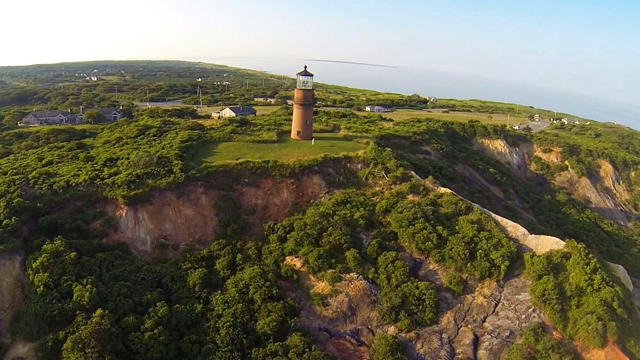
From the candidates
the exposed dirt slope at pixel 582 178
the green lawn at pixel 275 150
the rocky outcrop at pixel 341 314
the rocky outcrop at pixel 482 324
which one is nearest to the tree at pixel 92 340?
the rocky outcrop at pixel 341 314

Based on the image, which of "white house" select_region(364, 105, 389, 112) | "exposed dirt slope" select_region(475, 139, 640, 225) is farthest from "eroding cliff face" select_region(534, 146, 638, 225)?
"white house" select_region(364, 105, 389, 112)

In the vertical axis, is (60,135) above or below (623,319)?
above

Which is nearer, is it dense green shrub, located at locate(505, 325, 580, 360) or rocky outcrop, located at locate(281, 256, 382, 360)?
dense green shrub, located at locate(505, 325, 580, 360)

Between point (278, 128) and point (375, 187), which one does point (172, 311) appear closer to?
point (375, 187)

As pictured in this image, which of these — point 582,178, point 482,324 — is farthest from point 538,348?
point 582,178

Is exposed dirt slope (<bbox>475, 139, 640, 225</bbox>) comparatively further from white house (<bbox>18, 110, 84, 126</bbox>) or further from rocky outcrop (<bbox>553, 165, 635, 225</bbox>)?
white house (<bbox>18, 110, 84, 126</bbox>)

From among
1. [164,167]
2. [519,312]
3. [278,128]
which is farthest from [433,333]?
[278,128]
